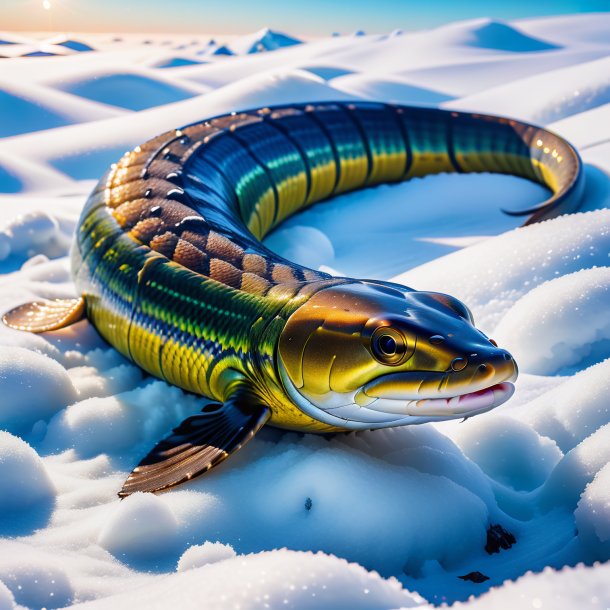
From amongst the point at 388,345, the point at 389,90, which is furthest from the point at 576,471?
the point at 389,90

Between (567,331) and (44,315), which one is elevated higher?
(567,331)

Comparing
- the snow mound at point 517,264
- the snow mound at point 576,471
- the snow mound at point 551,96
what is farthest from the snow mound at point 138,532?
the snow mound at point 551,96

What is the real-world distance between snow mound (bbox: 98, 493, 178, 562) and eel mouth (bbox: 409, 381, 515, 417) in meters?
0.67

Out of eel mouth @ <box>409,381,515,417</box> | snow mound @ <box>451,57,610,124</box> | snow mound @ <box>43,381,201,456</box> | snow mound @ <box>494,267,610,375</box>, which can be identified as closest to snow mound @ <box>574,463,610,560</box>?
eel mouth @ <box>409,381,515,417</box>

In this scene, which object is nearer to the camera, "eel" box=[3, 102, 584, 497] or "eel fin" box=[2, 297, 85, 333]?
"eel" box=[3, 102, 584, 497]

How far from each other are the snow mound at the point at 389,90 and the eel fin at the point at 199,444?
705 centimetres

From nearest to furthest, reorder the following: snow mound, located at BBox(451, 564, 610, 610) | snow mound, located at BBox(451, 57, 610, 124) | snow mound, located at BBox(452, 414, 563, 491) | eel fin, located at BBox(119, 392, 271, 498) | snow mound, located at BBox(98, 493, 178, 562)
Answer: snow mound, located at BBox(451, 564, 610, 610) < snow mound, located at BBox(98, 493, 178, 562) < eel fin, located at BBox(119, 392, 271, 498) < snow mound, located at BBox(452, 414, 563, 491) < snow mound, located at BBox(451, 57, 610, 124)

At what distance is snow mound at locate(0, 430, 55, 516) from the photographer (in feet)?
6.69

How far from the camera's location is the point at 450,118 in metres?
5.57

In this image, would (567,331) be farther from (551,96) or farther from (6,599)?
(551,96)

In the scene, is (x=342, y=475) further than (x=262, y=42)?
No

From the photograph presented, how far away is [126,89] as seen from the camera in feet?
30.8

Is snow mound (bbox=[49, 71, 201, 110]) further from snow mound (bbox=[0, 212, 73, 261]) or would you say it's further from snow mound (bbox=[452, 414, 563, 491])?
snow mound (bbox=[452, 414, 563, 491])

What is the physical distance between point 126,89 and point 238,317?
24.6 feet
